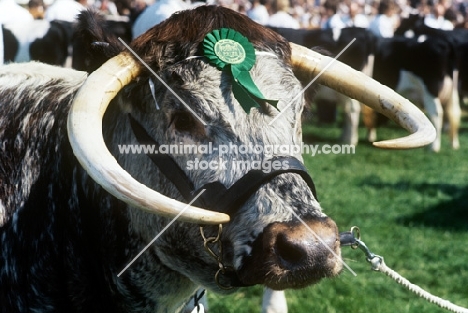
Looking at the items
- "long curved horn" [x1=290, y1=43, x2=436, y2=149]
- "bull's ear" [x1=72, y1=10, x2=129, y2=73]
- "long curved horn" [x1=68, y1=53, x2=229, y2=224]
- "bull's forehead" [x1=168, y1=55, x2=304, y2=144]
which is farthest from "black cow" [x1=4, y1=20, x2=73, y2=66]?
"bull's forehead" [x1=168, y1=55, x2=304, y2=144]

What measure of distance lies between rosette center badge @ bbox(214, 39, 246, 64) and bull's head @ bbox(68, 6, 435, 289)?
6cm

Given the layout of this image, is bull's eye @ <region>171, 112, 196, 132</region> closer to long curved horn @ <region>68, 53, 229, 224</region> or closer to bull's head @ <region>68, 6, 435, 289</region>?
bull's head @ <region>68, 6, 435, 289</region>

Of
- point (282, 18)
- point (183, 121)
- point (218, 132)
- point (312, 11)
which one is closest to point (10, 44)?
point (282, 18)

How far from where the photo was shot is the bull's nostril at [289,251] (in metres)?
2.54

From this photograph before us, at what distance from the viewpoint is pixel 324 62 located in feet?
11.1

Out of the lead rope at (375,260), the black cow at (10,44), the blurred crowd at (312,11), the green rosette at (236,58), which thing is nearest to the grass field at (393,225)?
the lead rope at (375,260)

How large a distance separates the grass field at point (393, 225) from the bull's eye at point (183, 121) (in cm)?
93

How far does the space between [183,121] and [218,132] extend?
16 centimetres

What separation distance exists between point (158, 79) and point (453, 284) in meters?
3.65

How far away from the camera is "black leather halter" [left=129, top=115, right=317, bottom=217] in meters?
2.72

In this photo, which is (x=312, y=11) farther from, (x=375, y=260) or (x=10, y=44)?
(x=375, y=260)

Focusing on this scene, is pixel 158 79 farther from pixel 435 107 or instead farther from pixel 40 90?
pixel 435 107

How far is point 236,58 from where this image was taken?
2934 mm

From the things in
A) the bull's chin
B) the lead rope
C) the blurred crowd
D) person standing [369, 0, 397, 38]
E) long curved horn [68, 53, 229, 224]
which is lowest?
the blurred crowd
